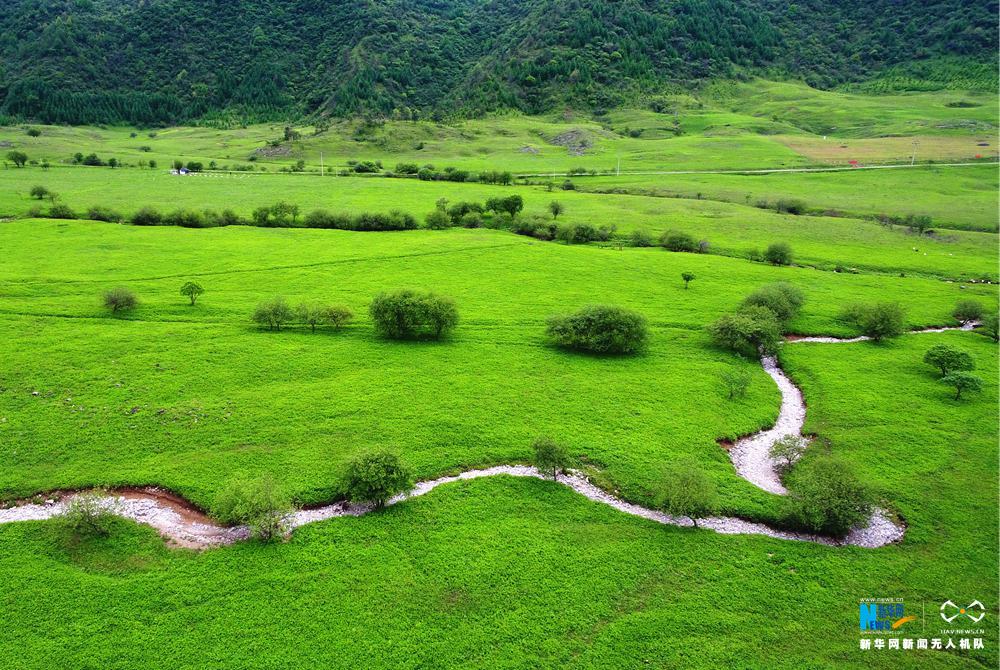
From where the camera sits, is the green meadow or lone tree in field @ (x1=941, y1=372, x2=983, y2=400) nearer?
the green meadow

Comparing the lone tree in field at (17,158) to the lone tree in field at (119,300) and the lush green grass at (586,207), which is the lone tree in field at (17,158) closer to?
the lush green grass at (586,207)

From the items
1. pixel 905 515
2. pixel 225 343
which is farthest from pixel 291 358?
pixel 905 515

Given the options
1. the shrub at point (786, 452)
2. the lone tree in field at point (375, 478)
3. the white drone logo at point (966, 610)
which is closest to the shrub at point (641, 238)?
the shrub at point (786, 452)

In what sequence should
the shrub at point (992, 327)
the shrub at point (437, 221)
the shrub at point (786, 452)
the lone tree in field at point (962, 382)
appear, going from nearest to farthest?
the shrub at point (786, 452) → the lone tree in field at point (962, 382) → the shrub at point (992, 327) → the shrub at point (437, 221)

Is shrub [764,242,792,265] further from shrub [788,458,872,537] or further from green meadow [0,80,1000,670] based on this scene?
shrub [788,458,872,537]

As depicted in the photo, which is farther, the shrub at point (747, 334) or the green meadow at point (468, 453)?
the shrub at point (747, 334)

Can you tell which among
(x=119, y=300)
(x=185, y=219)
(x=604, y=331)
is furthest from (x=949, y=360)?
(x=185, y=219)

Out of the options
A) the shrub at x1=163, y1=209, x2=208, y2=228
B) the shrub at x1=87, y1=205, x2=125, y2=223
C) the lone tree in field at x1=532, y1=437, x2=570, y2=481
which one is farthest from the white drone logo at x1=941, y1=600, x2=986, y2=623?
the shrub at x1=87, y1=205, x2=125, y2=223
